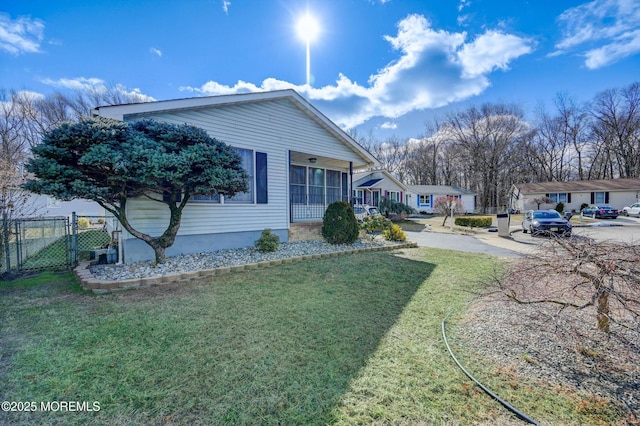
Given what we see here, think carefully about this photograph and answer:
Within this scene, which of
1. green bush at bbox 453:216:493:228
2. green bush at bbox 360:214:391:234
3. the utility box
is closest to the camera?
green bush at bbox 360:214:391:234

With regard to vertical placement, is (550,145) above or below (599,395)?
above

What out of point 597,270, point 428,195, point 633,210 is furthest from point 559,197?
point 597,270

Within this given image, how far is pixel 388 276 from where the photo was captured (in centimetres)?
588

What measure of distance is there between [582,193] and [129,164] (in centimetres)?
4251

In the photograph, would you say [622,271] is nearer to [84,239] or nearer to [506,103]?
[84,239]

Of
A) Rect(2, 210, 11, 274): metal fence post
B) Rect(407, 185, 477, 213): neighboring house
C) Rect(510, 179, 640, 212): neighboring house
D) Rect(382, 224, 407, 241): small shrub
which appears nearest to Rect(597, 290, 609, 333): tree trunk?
Rect(382, 224, 407, 241): small shrub

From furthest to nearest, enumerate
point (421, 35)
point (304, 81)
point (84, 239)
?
point (304, 81), point (421, 35), point (84, 239)

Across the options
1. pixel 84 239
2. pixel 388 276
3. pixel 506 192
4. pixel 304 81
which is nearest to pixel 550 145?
pixel 506 192

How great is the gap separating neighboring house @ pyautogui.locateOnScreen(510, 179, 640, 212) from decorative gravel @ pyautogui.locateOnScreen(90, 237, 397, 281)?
32782 millimetres

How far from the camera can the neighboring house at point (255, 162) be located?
6.35 metres

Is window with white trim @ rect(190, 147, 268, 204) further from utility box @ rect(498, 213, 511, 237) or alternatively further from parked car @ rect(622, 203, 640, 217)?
parked car @ rect(622, 203, 640, 217)

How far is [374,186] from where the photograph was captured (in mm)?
25484

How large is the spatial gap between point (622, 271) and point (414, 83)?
17022 millimetres

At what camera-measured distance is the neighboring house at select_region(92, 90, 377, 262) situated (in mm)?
6348
